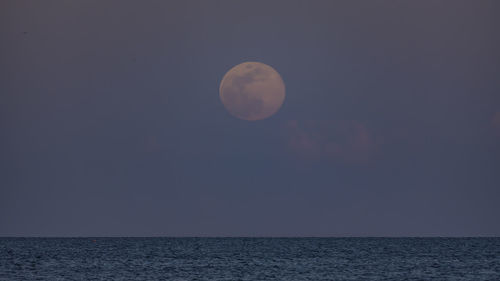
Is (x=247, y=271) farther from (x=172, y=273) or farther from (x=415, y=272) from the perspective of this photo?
(x=415, y=272)

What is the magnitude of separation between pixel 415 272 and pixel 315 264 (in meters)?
19.4

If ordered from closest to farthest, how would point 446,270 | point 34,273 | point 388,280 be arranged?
point 388,280
point 34,273
point 446,270

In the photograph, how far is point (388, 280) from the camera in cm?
8712

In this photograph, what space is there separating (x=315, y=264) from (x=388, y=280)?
29000mm

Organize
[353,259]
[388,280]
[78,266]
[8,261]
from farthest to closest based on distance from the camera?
[353,259], [8,261], [78,266], [388,280]

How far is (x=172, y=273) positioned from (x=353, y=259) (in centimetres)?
4274

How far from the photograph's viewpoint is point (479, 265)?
114 meters

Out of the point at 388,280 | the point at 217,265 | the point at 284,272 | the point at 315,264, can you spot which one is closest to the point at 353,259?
the point at 315,264

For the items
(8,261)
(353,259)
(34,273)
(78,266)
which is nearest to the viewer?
(34,273)

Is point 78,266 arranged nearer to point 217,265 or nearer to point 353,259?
point 217,265

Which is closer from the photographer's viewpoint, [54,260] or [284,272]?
[284,272]

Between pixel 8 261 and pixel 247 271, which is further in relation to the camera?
pixel 8 261

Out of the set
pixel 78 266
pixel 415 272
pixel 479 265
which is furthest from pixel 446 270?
pixel 78 266

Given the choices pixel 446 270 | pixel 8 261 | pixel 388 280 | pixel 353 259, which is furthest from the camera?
pixel 353 259
